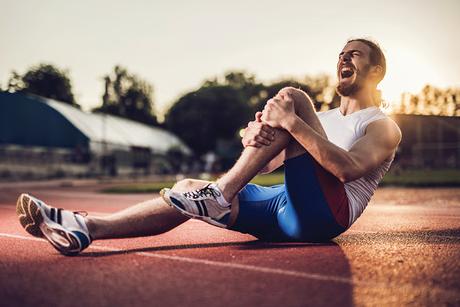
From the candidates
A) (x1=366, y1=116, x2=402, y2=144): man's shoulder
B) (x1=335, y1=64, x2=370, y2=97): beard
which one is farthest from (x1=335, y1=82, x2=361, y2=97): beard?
(x1=366, y1=116, x2=402, y2=144): man's shoulder

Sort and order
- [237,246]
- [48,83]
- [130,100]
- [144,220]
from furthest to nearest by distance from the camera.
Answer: [130,100] → [48,83] → [237,246] → [144,220]

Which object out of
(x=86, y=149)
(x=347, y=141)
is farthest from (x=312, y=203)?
(x=86, y=149)

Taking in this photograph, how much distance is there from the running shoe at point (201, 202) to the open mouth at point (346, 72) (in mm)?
1168

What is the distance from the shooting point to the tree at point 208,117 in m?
56.2

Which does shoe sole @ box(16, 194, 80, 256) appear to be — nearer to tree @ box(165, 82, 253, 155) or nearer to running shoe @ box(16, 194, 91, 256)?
running shoe @ box(16, 194, 91, 256)

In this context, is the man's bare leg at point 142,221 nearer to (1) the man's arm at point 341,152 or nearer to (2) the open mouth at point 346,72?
(1) the man's arm at point 341,152

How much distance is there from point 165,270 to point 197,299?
1.89 feet

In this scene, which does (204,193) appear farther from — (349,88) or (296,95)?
(349,88)

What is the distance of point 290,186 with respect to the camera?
2.73 metres

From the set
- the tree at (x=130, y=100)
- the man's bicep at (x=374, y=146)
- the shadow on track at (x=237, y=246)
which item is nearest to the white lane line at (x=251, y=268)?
the shadow on track at (x=237, y=246)

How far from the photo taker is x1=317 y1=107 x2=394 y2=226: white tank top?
2.90m

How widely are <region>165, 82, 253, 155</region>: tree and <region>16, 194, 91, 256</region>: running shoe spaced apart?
53046 millimetres

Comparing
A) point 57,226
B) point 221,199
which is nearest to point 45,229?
point 57,226

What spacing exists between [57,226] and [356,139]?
73.6 inches
